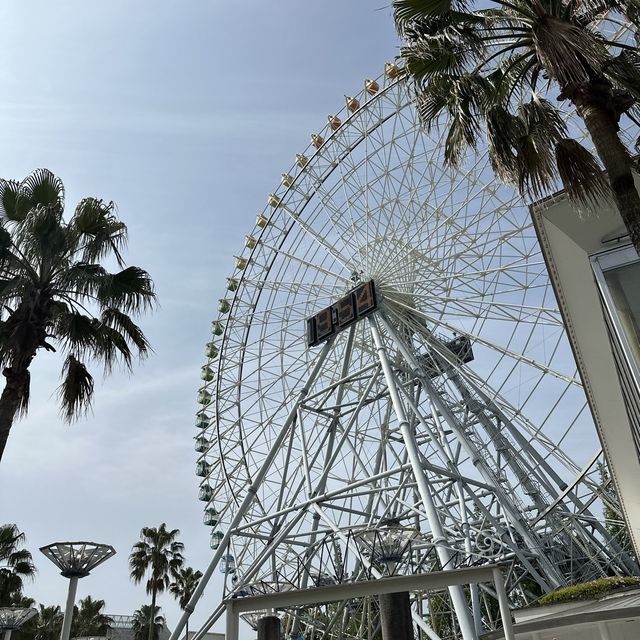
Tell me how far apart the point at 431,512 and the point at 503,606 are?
822 centimetres

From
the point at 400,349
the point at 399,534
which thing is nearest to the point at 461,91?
the point at 399,534

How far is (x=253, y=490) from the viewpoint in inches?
843

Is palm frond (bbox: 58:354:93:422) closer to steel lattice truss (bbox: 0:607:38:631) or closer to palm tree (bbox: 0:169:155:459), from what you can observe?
palm tree (bbox: 0:169:155:459)

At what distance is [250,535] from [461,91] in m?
15.7

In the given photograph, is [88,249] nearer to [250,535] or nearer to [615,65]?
[615,65]

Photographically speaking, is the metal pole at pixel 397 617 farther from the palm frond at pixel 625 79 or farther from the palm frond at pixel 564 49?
the palm frond at pixel 564 49

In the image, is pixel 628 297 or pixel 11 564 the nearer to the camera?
pixel 628 297

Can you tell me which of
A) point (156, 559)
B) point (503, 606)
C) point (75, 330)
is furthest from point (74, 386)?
point (156, 559)

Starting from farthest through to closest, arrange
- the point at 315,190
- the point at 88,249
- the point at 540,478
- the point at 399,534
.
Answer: the point at 315,190 < the point at 540,478 < the point at 399,534 < the point at 88,249

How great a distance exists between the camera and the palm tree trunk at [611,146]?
667 cm

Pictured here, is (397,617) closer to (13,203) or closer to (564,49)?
(564,49)

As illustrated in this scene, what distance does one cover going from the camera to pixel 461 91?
28.3ft

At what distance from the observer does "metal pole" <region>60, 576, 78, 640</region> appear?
9.69 metres

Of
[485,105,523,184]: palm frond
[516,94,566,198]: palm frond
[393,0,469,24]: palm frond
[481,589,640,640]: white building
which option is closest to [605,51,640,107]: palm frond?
[516,94,566,198]: palm frond
